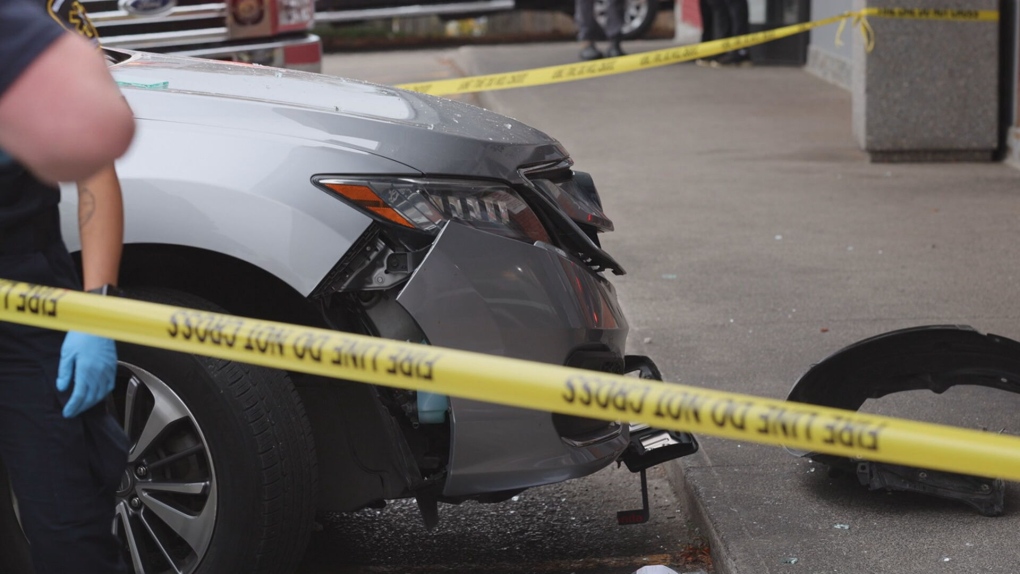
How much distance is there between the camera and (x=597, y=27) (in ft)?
48.6

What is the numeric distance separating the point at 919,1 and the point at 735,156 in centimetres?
168

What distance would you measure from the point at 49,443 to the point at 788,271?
460 centimetres

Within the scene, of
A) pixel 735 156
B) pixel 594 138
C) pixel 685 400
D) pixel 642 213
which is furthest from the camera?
pixel 594 138

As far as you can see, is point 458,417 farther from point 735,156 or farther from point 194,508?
point 735,156

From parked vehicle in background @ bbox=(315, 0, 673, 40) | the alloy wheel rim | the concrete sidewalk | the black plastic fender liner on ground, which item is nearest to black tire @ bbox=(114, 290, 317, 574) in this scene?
the alloy wheel rim

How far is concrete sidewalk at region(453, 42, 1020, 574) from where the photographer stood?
3.63 m

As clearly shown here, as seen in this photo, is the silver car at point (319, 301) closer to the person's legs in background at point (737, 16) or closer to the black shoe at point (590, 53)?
the person's legs in background at point (737, 16)

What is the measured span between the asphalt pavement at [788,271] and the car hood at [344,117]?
127cm

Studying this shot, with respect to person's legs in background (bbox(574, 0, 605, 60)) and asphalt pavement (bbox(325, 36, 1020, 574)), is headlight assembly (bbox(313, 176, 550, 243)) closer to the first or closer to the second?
asphalt pavement (bbox(325, 36, 1020, 574))

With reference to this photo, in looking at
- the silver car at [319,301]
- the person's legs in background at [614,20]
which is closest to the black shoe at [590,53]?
the person's legs in background at [614,20]

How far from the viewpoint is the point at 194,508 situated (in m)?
3.18

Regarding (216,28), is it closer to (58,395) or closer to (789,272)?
(789,272)

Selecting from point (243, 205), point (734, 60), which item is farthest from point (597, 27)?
point (243, 205)

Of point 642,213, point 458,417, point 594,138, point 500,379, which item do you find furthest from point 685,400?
point 594,138
